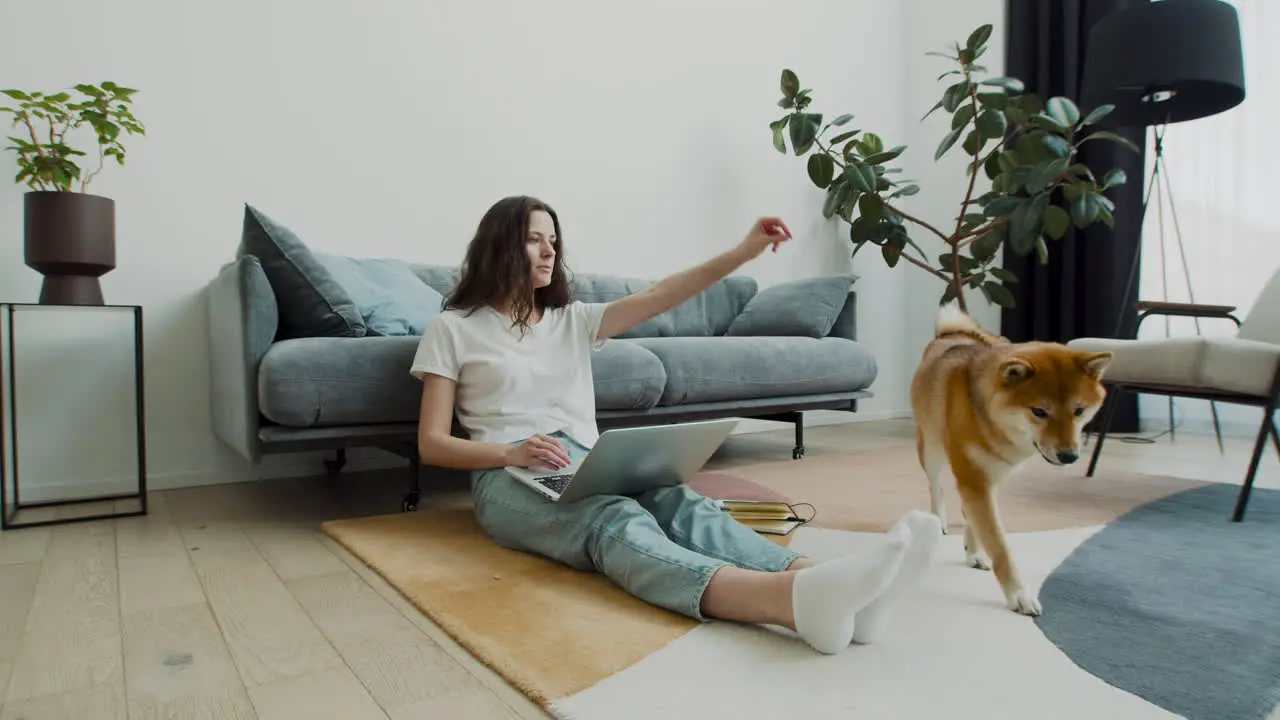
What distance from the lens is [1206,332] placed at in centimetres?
341

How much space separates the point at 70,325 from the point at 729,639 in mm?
2214

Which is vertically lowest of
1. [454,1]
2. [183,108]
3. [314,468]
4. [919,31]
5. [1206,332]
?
[314,468]

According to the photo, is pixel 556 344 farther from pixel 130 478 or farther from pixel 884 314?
pixel 884 314

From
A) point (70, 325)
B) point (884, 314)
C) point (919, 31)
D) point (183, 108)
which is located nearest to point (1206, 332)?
point (884, 314)

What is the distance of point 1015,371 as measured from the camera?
128 cm

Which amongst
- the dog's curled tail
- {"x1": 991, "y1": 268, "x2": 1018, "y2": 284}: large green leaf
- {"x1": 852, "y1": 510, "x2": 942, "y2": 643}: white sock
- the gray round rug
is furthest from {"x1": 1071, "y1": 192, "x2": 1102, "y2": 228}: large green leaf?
{"x1": 852, "y1": 510, "x2": 942, "y2": 643}: white sock

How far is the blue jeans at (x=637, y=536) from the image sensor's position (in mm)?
1195

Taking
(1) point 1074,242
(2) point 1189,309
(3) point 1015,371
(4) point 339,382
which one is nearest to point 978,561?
(3) point 1015,371

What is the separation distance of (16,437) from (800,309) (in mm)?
2617

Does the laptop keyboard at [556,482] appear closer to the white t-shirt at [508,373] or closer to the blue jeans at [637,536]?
the blue jeans at [637,536]

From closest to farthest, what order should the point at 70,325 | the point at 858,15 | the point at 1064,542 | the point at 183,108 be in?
the point at 1064,542, the point at 70,325, the point at 183,108, the point at 858,15

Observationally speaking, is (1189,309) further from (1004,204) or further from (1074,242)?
(1074,242)

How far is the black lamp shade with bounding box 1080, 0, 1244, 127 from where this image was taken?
2918 mm

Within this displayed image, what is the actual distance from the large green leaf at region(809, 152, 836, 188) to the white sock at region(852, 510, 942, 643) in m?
2.65
